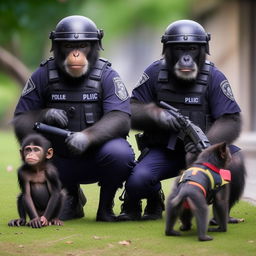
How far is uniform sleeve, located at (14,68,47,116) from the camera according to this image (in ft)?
20.9

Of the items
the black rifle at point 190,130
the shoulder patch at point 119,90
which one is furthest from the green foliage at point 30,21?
the black rifle at point 190,130

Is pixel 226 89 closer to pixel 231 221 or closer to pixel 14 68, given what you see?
pixel 231 221

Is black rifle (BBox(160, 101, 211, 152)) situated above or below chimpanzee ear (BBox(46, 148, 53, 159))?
above

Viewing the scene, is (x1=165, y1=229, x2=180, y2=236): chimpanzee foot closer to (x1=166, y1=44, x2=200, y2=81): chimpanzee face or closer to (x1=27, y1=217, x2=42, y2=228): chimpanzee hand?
(x1=27, y1=217, x2=42, y2=228): chimpanzee hand

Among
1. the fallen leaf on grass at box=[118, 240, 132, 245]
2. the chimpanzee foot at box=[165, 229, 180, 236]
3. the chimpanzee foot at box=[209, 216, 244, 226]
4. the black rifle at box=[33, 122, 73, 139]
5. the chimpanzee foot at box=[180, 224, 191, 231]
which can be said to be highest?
the black rifle at box=[33, 122, 73, 139]

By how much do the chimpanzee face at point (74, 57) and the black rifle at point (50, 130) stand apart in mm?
436

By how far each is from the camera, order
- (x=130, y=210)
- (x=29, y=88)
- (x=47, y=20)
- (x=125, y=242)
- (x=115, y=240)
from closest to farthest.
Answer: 1. (x=125, y=242)
2. (x=115, y=240)
3. (x=29, y=88)
4. (x=130, y=210)
5. (x=47, y=20)

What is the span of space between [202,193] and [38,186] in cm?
Result: 128

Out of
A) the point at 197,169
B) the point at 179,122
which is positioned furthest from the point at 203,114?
the point at 197,169

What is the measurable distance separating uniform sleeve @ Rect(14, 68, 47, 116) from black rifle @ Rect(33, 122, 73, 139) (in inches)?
11.6

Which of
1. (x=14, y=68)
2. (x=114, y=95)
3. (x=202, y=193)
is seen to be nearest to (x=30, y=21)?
(x=14, y=68)

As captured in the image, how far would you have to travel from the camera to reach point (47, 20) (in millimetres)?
26312

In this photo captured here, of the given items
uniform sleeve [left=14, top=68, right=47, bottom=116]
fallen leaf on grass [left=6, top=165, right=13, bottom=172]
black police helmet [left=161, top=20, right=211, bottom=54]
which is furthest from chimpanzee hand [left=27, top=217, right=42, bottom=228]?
fallen leaf on grass [left=6, top=165, right=13, bottom=172]

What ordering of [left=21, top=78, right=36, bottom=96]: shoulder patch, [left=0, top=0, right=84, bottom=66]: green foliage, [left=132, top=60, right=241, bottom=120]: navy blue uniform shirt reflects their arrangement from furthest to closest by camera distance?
1. [left=0, top=0, right=84, bottom=66]: green foliage
2. [left=21, top=78, right=36, bottom=96]: shoulder patch
3. [left=132, top=60, right=241, bottom=120]: navy blue uniform shirt
